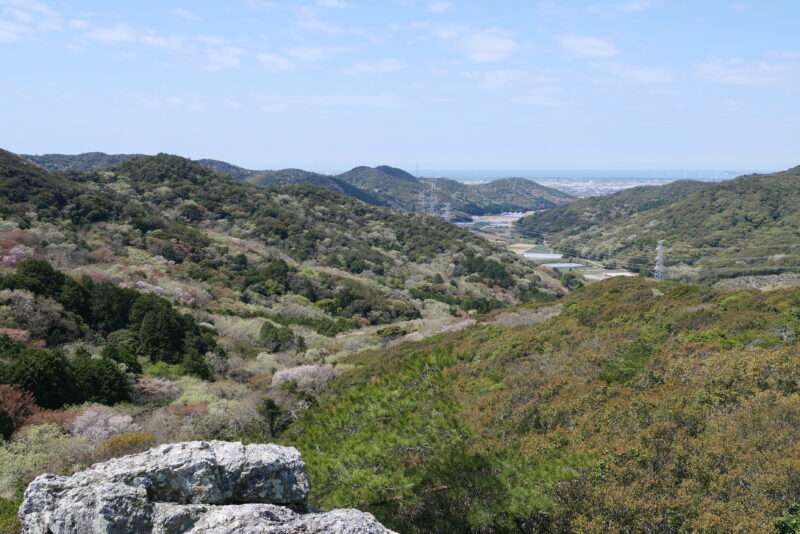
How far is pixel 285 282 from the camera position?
3978 cm

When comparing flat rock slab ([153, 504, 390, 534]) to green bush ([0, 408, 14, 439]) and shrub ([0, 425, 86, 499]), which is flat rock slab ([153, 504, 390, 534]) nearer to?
shrub ([0, 425, 86, 499])

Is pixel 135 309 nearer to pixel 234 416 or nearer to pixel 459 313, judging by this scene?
pixel 234 416

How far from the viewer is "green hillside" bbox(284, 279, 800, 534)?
536 centimetres

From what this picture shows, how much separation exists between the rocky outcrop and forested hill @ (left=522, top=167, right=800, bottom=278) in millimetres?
68761

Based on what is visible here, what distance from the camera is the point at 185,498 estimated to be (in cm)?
525

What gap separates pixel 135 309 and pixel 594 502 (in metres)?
21.5

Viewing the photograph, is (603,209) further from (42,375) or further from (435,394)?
(42,375)

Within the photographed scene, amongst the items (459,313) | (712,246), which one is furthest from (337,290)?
(712,246)

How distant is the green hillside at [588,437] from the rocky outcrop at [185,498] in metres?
1.95

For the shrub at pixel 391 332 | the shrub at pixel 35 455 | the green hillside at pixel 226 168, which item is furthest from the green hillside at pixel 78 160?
the shrub at pixel 35 455

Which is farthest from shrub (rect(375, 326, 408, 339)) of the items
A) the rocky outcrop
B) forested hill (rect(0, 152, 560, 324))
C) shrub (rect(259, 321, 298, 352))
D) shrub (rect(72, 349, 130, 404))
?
the rocky outcrop

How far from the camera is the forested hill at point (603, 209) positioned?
13462cm

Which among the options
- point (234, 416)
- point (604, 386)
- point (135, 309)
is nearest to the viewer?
point (604, 386)

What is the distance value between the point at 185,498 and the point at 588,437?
19.1ft
